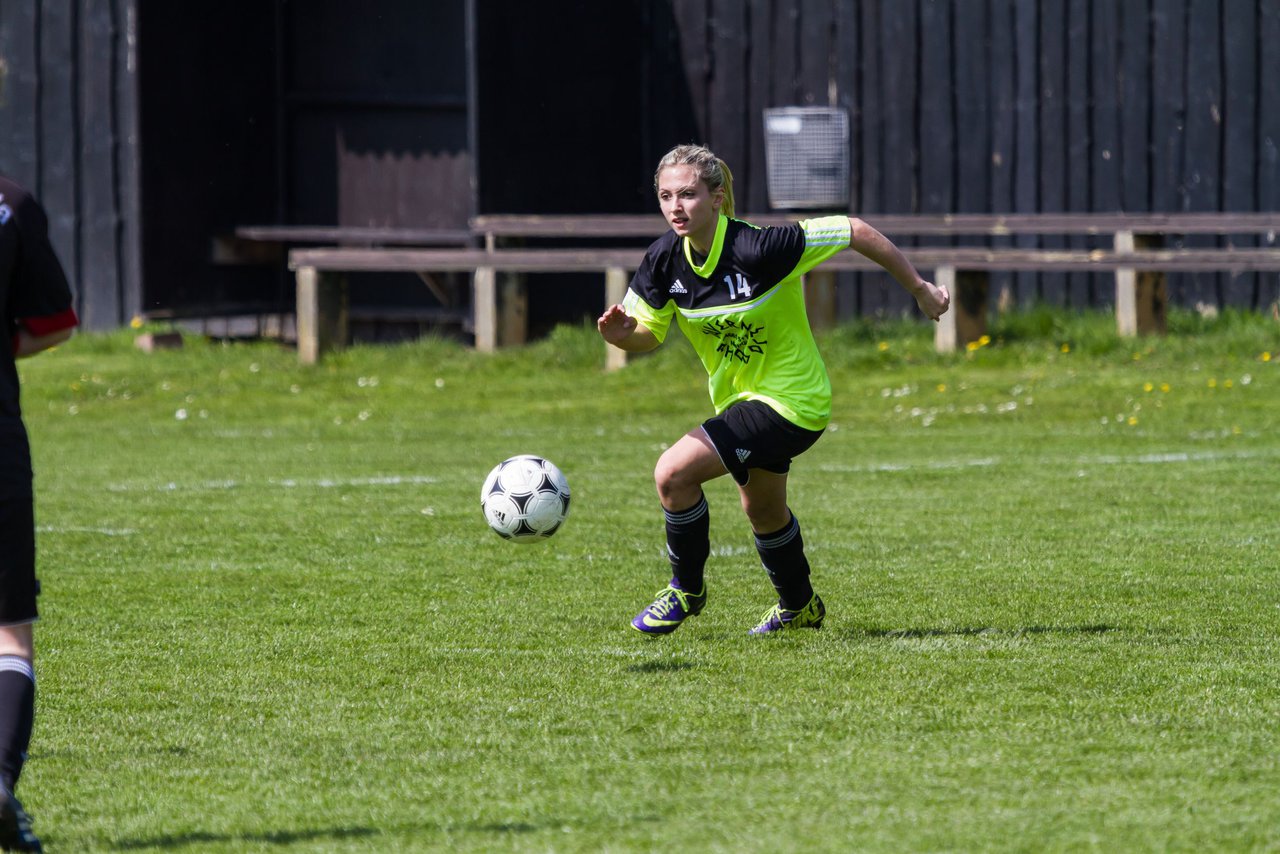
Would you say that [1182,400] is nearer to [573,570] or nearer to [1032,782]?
[573,570]

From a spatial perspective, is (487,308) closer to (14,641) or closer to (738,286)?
(738,286)

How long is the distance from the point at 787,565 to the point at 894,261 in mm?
1124

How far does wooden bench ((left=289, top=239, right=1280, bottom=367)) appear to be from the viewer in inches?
587

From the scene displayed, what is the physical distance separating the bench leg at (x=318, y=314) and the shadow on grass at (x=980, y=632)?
424 inches

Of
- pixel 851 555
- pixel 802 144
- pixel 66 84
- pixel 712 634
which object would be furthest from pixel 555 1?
pixel 712 634

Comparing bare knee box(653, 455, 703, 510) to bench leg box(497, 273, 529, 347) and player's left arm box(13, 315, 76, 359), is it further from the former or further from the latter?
bench leg box(497, 273, 529, 347)

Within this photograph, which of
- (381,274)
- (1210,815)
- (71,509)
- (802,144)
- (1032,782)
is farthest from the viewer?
(381,274)

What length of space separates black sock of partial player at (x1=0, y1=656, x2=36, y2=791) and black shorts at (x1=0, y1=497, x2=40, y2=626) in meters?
0.11

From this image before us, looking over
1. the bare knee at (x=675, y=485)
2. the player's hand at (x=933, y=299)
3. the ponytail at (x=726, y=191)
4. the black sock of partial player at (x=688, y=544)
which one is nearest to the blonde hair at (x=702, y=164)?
the ponytail at (x=726, y=191)

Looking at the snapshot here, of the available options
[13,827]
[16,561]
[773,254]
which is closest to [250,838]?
[13,827]

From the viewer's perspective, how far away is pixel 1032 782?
439 centimetres

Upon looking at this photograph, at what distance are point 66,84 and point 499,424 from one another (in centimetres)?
726

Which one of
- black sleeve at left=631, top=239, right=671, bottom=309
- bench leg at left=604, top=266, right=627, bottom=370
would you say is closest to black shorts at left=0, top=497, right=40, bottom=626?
black sleeve at left=631, top=239, right=671, bottom=309

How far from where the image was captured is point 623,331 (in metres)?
6.17
